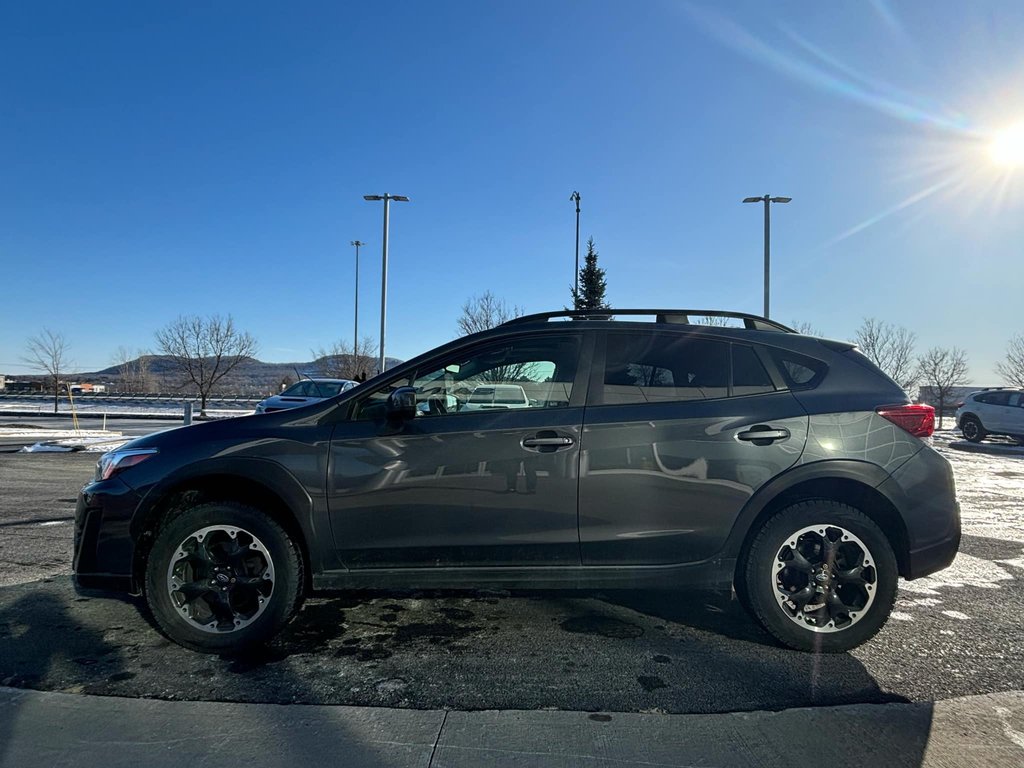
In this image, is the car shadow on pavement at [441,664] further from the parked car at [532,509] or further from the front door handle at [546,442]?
the front door handle at [546,442]

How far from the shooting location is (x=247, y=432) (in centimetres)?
333

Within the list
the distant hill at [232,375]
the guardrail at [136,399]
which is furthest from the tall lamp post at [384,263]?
the guardrail at [136,399]

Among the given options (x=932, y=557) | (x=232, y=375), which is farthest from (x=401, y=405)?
(x=232, y=375)

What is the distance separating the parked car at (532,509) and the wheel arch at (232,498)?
0.01m

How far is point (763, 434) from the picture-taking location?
3.31 metres

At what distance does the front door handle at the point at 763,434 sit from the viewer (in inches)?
130

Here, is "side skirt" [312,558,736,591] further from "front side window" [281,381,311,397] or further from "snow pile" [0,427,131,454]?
"front side window" [281,381,311,397]

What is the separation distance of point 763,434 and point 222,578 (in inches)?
119

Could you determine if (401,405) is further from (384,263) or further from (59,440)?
(384,263)

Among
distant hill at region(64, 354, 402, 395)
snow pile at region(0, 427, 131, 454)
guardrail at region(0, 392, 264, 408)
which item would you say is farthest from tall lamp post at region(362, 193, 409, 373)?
guardrail at region(0, 392, 264, 408)

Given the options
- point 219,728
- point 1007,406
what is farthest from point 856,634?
point 1007,406

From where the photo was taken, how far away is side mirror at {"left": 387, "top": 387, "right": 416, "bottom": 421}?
3.28m

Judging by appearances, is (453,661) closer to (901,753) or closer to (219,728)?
(219,728)

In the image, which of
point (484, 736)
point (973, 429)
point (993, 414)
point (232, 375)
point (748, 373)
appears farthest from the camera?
point (232, 375)
